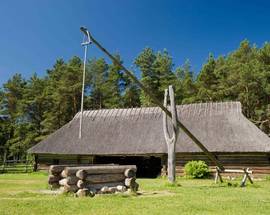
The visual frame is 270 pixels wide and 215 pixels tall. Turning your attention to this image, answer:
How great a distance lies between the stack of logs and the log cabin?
10.1 metres

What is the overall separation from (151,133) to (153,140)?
0.98 m

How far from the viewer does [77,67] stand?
4194 cm

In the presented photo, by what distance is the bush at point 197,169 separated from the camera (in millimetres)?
20297

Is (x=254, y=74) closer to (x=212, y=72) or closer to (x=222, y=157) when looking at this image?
(x=212, y=72)

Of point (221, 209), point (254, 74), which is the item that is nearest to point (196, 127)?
point (254, 74)

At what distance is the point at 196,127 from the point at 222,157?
118 inches

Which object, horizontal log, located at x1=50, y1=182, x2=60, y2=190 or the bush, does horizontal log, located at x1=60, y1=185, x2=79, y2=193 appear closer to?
horizontal log, located at x1=50, y1=182, x2=60, y2=190

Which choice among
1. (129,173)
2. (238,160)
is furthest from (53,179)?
(238,160)

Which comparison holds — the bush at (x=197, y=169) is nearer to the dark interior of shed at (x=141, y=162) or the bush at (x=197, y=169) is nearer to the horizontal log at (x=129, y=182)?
the dark interior of shed at (x=141, y=162)

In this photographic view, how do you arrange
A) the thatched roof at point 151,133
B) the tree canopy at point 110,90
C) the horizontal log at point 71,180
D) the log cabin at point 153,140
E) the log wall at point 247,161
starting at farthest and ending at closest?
the tree canopy at point 110,90 → the thatched roof at point 151,133 → the log cabin at point 153,140 → the log wall at point 247,161 → the horizontal log at point 71,180

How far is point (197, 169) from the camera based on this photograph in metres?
20.3

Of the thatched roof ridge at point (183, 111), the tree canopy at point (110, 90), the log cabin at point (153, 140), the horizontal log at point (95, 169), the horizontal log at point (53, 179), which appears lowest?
the horizontal log at point (53, 179)

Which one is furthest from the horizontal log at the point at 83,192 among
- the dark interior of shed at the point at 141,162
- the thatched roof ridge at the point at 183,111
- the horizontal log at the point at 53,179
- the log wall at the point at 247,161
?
the thatched roof ridge at the point at 183,111

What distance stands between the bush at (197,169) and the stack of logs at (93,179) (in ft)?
30.1
